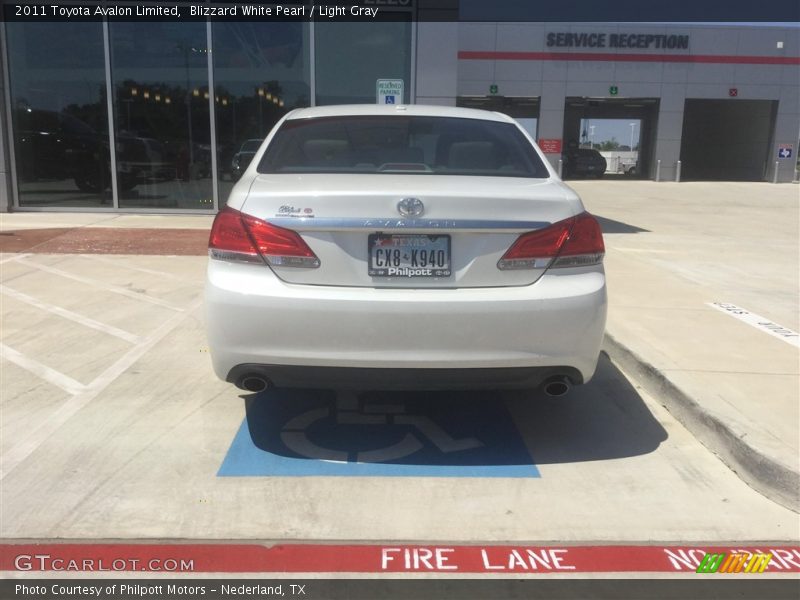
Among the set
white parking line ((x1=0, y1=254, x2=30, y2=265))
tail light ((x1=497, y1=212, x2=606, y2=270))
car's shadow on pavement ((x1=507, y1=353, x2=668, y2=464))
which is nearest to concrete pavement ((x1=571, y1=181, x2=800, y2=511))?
car's shadow on pavement ((x1=507, y1=353, x2=668, y2=464))

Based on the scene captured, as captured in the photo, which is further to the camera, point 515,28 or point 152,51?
point 515,28

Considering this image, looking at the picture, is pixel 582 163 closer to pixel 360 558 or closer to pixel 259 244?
pixel 259 244

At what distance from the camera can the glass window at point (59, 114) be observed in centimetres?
1359

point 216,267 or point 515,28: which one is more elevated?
point 515,28

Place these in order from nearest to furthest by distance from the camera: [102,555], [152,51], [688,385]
→ [102,555] → [688,385] → [152,51]

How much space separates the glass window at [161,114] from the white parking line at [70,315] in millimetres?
6861

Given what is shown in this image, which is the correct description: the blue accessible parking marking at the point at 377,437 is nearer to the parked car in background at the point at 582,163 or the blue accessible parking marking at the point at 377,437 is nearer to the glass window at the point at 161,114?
the glass window at the point at 161,114

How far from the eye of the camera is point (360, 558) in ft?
9.70

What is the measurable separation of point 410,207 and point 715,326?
12.3 feet

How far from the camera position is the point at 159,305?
7.02 meters

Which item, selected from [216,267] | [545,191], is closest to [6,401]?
[216,267]

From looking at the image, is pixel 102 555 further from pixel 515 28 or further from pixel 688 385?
pixel 515 28

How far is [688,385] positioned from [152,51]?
12156 mm
